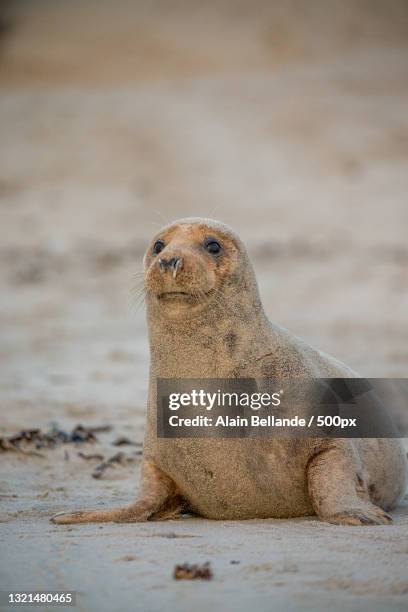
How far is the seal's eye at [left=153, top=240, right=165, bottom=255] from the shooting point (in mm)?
4754

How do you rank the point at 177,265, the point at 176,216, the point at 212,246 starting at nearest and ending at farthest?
the point at 177,265, the point at 212,246, the point at 176,216

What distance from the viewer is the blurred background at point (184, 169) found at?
12.6 m

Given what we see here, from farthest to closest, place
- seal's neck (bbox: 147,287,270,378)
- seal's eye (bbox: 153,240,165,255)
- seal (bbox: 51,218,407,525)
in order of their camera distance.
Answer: seal's eye (bbox: 153,240,165,255), seal's neck (bbox: 147,287,270,378), seal (bbox: 51,218,407,525)

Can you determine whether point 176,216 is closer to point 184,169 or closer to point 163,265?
point 184,169

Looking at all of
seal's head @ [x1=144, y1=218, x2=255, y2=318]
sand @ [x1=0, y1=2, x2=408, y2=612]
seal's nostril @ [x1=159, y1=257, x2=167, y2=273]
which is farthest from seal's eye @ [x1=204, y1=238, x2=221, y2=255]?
sand @ [x1=0, y1=2, x2=408, y2=612]

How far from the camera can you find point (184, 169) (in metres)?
23.5

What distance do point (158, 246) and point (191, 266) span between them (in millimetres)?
388

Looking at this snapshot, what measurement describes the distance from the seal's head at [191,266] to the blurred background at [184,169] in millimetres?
478

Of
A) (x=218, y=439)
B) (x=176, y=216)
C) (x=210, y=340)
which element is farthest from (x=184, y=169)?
(x=218, y=439)

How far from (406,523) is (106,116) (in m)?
22.7

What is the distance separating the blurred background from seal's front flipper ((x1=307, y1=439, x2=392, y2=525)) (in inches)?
56.6

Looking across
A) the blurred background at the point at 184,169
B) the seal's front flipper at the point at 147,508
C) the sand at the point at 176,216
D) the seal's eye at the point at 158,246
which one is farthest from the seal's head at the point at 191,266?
the sand at the point at 176,216

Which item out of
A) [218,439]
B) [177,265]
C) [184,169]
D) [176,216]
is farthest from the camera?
[184,169]

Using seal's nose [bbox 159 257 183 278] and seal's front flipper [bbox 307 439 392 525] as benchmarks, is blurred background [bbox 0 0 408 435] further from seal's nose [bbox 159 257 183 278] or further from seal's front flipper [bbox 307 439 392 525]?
seal's front flipper [bbox 307 439 392 525]
